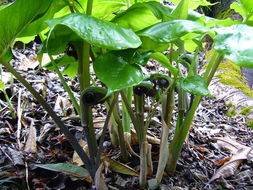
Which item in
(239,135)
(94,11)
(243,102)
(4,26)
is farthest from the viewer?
(239,135)

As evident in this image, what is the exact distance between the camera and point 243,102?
1161 mm

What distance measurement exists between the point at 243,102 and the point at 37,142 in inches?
34.8

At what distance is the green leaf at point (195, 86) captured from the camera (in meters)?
0.53

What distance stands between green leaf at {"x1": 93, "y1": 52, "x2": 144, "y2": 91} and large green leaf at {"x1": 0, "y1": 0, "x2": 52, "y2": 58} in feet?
0.57

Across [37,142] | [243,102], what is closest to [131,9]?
[37,142]

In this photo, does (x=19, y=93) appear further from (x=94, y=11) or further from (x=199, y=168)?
(x=199, y=168)

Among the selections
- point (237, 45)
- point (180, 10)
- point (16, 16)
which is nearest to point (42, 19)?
point (16, 16)

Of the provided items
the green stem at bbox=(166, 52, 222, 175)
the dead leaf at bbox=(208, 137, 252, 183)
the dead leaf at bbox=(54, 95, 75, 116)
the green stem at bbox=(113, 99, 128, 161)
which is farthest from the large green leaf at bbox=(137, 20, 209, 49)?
the dead leaf at bbox=(54, 95, 75, 116)

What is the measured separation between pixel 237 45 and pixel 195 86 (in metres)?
0.14

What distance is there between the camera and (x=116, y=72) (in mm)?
479

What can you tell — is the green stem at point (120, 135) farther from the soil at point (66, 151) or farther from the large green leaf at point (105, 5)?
the large green leaf at point (105, 5)

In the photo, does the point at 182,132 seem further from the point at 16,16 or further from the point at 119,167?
the point at 16,16

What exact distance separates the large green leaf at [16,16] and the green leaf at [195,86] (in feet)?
1.09

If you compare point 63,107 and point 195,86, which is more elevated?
point 195,86
